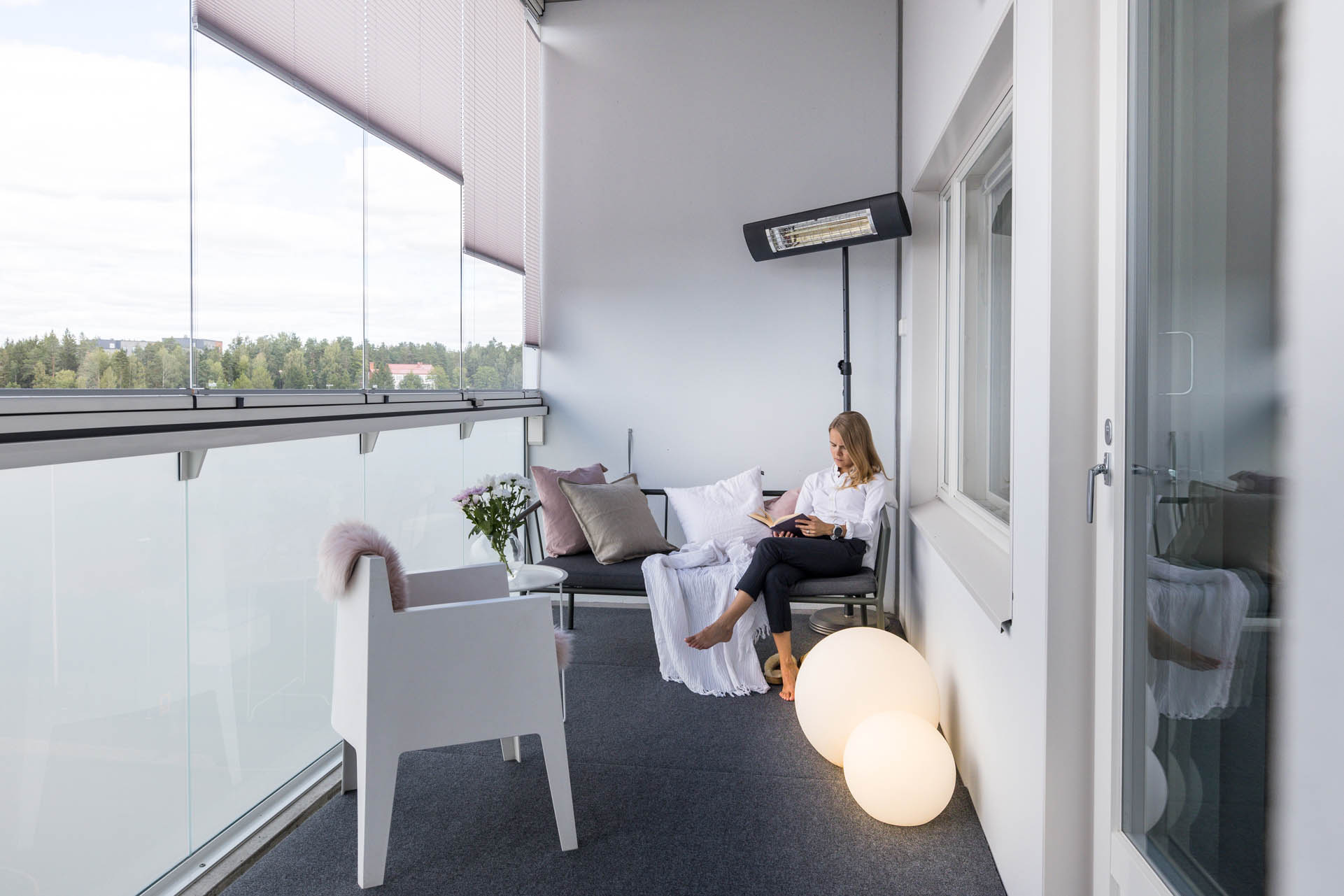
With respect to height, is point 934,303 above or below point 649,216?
below

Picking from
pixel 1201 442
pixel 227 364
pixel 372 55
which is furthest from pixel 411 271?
pixel 1201 442

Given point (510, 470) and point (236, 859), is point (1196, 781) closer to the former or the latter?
point (236, 859)

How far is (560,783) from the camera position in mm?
2146

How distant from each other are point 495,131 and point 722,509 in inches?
93.2

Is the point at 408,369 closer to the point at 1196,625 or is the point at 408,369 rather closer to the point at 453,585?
the point at 453,585

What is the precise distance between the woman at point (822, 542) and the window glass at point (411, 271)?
1647mm

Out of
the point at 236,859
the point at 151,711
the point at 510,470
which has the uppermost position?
the point at 510,470

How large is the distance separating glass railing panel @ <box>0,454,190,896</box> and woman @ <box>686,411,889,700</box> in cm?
197

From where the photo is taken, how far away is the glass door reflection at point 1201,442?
3.51ft

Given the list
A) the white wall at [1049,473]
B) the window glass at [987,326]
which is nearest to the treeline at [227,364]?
the white wall at [1049,473]

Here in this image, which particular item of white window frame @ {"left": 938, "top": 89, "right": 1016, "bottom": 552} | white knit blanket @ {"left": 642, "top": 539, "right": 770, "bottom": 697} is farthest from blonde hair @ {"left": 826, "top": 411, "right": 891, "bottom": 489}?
white knit blanket @ {"left": 642, "top": 539, "right": 770, "bottom": 697}

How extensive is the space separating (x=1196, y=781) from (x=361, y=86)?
10.3 feet

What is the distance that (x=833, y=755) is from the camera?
265cm

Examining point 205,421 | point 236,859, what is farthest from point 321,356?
point 236,859
